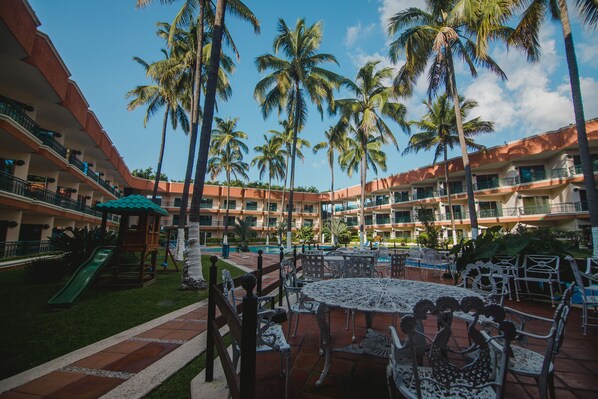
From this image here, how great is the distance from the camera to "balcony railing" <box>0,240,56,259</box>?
11.2m

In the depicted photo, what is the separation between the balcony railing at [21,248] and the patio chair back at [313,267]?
35.2 feet

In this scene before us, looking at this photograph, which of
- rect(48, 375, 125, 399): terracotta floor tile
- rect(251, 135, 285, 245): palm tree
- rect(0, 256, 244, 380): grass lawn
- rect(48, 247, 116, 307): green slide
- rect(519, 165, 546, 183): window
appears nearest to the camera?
rect(48, 375, 125, 399): terracotta floor tile

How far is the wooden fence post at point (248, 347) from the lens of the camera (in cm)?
127

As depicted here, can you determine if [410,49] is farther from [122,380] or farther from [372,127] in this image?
[122,380]

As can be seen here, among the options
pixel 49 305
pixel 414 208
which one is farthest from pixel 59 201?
pixel 414 208

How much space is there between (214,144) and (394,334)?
3254cm

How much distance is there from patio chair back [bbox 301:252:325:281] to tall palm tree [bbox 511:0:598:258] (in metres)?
8.00

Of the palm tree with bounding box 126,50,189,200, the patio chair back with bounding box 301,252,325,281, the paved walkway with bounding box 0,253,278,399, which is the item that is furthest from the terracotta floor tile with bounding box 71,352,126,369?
the palm tree with bounding box 126,50,189,200

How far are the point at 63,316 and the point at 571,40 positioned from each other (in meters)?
15.9

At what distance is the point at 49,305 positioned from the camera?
491cm

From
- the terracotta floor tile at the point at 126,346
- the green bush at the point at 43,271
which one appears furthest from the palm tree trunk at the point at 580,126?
the green bush at the point at 43,271

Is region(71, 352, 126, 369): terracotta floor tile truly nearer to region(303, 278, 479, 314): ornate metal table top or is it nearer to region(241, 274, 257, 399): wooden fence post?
region(303, 278, 479, 314): ornate metal table top

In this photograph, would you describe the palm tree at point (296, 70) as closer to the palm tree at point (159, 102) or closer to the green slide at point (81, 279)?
the palm tree at point (159, 102)

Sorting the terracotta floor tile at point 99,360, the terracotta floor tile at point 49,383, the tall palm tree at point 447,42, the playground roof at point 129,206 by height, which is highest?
the tall palm tree at point 447,42
